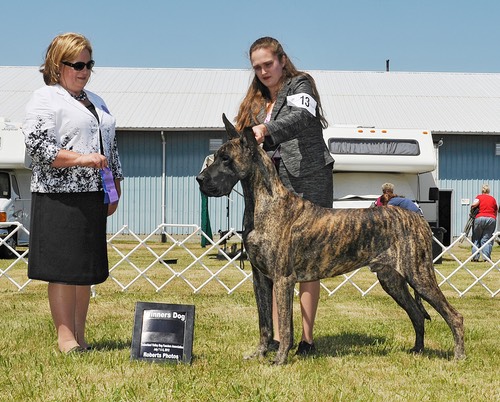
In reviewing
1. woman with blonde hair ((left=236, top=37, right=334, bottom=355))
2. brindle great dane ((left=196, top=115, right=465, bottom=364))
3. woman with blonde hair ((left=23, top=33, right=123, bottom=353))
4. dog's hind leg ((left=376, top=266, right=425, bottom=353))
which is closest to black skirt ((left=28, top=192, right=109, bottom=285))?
woman with blonde hair ((left=23, top=33, right=123, bottom=353))

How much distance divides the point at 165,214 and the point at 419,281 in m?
17.5

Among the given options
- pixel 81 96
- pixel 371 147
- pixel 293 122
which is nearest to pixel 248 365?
pixel 293 122

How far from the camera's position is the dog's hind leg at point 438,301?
15.4ft

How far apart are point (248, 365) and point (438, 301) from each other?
1.26 m

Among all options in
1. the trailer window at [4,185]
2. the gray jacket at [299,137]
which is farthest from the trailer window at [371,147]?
the gray jacket at [299,137]

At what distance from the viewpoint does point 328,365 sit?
4711 mm

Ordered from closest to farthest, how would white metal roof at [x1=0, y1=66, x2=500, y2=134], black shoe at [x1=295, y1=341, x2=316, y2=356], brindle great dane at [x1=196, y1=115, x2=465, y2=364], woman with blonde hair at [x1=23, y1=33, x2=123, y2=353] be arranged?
brindle great dane at [x1=196, y1=115, x2=465, y2=364], woman with blonde hair at [x1=23, y1=33, x2=123, y2=353], black shoe at [x1=295, y1=341, x2=316, y2=356], white metal roof at [x1=0, y1=66, x2=500, y2=134]

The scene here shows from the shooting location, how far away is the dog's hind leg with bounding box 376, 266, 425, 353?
17.0 ft

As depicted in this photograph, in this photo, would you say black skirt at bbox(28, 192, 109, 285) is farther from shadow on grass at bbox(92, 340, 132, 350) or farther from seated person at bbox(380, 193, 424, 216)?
seated person at bbox(380, 193, 424, 216)

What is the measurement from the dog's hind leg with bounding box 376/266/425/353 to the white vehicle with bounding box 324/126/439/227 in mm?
8739

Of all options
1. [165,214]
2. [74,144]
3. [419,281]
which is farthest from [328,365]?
[165,214]

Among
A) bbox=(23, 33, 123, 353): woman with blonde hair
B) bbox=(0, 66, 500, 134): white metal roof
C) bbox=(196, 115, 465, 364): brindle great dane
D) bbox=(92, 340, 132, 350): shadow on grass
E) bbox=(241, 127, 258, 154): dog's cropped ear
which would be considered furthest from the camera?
bbox=(0, 66, 500, 134): white metal roof

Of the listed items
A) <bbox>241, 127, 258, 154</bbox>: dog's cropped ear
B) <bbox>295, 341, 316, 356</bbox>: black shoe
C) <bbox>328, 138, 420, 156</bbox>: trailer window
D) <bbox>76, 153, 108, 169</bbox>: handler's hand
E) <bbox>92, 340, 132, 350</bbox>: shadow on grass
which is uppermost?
<bbox>328, 138, 420, 156</bbox>: trailer window

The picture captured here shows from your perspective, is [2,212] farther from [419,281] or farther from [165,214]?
[419,281]
